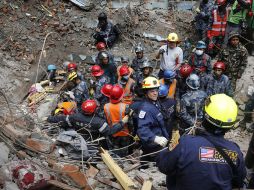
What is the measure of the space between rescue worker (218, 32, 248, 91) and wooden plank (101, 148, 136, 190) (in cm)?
478

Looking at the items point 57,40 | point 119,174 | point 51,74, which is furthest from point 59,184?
point 57,40

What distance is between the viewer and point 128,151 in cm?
730

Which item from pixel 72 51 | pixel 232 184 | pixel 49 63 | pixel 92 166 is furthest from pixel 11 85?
pixel 232 184

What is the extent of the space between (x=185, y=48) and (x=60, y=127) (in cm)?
545

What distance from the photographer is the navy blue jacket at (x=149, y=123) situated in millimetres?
5980

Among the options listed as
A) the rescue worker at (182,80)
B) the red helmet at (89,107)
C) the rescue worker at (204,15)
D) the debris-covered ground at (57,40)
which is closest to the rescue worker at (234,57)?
the debris-covered ground at (57,40)

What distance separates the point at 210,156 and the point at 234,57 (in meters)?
6.01

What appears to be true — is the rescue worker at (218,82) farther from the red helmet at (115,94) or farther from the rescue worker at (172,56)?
the red helmet at (115,94)

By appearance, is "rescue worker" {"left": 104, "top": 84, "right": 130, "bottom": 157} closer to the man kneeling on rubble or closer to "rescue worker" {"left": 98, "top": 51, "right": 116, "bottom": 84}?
the man kneeling on rubble

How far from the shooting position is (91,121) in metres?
6.57

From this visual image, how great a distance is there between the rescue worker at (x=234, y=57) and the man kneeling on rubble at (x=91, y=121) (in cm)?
366

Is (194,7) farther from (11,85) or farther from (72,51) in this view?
(11,85)

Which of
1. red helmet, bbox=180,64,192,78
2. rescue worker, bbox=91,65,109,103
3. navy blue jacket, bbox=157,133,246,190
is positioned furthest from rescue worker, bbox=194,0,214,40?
navy blue jacket, bbox=157,133,246,190

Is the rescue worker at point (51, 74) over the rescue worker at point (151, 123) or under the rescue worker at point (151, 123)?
under
